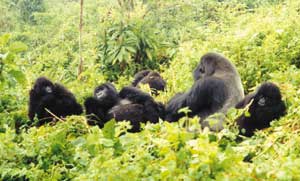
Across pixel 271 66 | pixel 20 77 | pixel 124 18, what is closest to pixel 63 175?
pixel 20 77

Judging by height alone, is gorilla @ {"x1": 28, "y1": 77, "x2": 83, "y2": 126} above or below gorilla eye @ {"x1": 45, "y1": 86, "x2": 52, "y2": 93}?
below

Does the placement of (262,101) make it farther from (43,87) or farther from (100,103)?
(43,87)

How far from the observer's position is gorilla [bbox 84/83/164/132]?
4.08 meters

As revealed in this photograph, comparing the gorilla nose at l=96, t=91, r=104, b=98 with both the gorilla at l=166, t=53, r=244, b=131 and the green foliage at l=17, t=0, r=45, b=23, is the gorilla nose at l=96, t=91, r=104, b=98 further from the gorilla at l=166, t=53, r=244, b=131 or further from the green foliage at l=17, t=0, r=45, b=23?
the green foliage at l=17, t=0, r=45, b=23

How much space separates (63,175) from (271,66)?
2845mm

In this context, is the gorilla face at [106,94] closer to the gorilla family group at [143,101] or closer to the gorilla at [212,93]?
the gorilla family group at [143,101]

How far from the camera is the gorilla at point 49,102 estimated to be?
4.25 metres

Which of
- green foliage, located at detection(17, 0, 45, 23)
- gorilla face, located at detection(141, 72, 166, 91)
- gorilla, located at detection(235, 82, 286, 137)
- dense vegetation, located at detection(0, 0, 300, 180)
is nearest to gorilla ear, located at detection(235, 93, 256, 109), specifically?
gorilla, located at detection(235, 82, 286, 137)

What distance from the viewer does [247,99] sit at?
3557mm

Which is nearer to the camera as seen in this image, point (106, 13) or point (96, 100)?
point (96, 100)

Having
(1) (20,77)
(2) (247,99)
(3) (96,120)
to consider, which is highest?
(1) (20,77)

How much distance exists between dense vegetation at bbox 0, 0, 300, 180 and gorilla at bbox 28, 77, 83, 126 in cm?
19

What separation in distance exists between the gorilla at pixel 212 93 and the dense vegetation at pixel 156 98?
0.21 meters

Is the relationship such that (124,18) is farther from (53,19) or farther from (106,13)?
(53,19)
